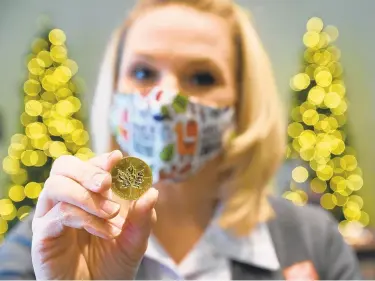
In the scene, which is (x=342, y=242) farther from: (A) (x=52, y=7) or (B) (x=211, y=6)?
(A) (x=52, y=7)

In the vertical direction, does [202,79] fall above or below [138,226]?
above

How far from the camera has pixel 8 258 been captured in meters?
0.81

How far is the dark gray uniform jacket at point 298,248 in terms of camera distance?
0.84 meters

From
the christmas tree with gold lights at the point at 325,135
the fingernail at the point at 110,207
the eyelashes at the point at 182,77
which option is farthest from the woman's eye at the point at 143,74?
the christmas tree with gold lights at the point at 325,135

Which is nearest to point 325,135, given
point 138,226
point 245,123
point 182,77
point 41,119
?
point 245,123

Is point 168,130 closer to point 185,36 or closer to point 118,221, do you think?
point 185,36

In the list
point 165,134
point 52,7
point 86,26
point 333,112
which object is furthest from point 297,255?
point 52,7

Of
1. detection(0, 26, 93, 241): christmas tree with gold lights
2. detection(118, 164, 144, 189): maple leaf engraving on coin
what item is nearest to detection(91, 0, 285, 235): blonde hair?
detection(0, 26, 93, 241): christmas tree with gold lights

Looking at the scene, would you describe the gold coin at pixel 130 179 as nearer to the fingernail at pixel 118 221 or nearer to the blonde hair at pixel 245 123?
the fingernail at pixel 118 221

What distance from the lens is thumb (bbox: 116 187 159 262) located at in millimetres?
571

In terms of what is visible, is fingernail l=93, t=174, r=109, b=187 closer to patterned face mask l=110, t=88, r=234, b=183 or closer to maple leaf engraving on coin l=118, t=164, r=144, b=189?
maple leaf engraving on coin l=118, t=164, r=144, b=189

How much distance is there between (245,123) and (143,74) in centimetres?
21

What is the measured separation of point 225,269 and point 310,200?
1.72 feet

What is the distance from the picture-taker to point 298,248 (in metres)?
0.87
